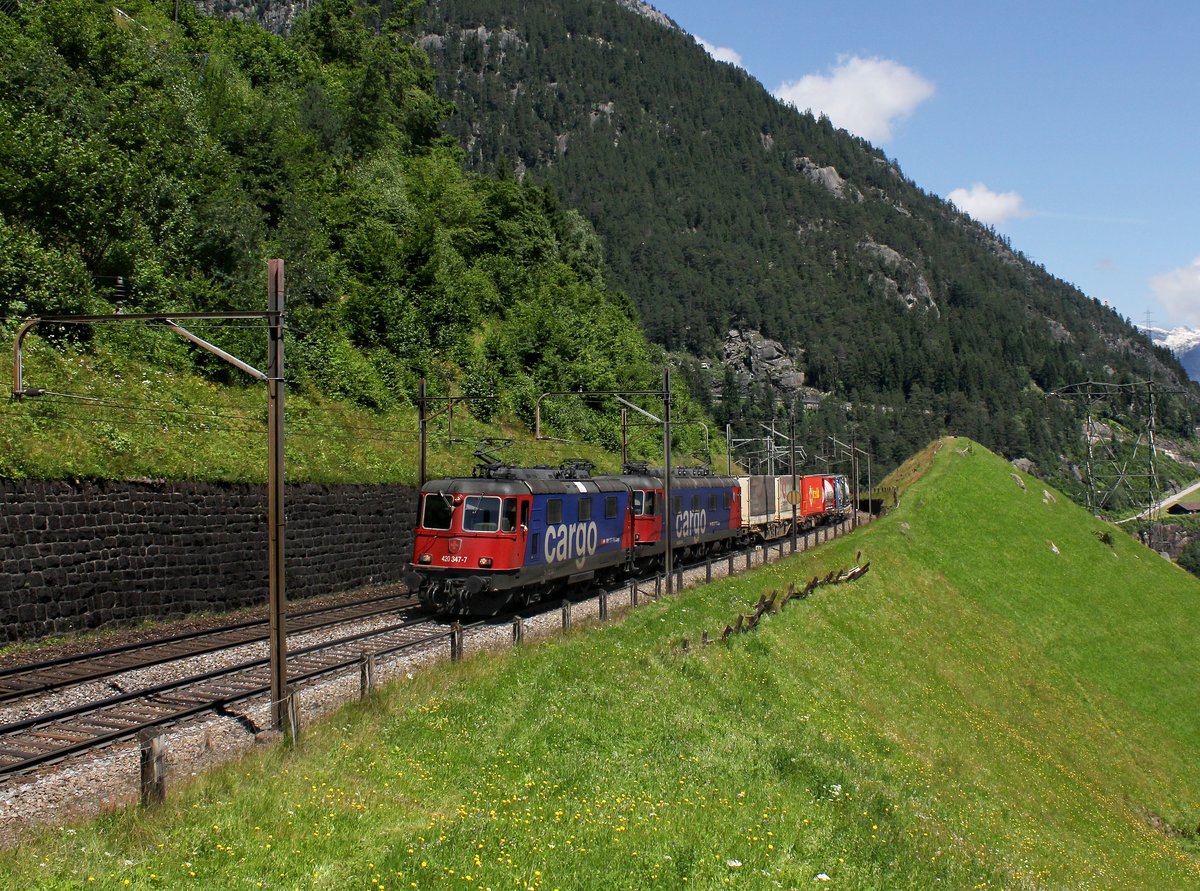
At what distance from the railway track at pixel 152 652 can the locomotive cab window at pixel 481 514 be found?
393 cm

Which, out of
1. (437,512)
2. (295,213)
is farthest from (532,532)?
(295,213)

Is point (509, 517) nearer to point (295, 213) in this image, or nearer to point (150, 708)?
point (150, 708)

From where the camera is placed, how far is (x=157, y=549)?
24.5 m

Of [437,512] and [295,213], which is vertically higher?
[295,213]

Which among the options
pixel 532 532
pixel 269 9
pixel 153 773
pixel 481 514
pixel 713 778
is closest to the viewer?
pixel 153 773

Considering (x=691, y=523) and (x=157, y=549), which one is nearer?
(x=157, y=549)

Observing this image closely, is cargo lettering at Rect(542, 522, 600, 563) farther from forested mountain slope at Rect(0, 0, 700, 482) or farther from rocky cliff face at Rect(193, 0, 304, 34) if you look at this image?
rocky cliff face at Rect(193, 0, 304, 34)

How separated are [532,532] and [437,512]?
8.86ft

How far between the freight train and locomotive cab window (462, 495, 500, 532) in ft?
0.09

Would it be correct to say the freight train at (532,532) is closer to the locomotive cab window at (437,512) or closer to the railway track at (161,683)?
the locomotive cab window at (437,512)

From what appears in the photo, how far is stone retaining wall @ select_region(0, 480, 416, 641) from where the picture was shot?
21.0m

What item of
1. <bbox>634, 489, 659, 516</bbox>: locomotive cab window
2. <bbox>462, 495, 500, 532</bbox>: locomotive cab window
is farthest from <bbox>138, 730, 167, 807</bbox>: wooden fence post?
<bbox>634, 489, 659, 516</bbox>: locomotive cab window

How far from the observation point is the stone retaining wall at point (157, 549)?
2095 centimetres

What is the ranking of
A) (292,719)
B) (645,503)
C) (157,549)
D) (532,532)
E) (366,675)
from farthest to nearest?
(645,503), (532,532), (157,549), (366,675), (292,719)
